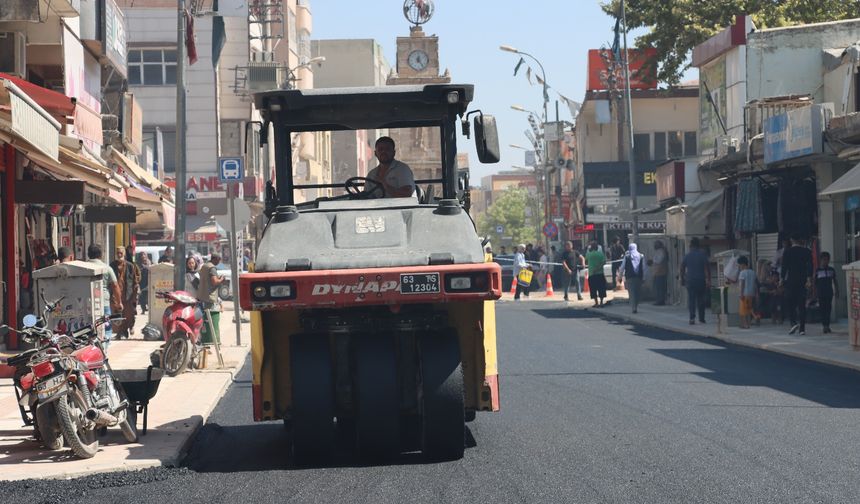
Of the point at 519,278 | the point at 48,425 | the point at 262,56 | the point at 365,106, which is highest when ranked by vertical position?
the point at 262,56

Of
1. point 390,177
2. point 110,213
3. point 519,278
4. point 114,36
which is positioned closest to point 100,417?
point 390,177

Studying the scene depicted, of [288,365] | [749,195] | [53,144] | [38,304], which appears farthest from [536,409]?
[749,195]

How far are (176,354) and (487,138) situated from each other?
861 cm

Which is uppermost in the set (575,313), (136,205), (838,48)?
(838,48)

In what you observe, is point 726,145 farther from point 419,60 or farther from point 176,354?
point 419,60

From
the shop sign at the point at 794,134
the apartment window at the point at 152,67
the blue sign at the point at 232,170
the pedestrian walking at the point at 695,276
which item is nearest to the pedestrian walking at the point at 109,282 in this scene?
the blue sign at the point at 232,170

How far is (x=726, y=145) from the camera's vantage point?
33.7 meters

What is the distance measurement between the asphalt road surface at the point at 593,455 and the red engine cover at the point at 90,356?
1.05 meters

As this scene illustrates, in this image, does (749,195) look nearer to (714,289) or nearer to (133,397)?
(714,289)

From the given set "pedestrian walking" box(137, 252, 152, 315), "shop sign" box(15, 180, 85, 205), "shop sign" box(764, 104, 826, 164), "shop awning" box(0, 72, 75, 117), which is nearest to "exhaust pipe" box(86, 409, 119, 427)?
"shop awning" box(0, 72, 75, 117)

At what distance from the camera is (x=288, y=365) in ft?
33.8

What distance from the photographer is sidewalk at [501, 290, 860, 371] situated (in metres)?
19.5

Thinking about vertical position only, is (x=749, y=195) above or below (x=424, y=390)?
above

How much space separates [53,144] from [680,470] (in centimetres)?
897
